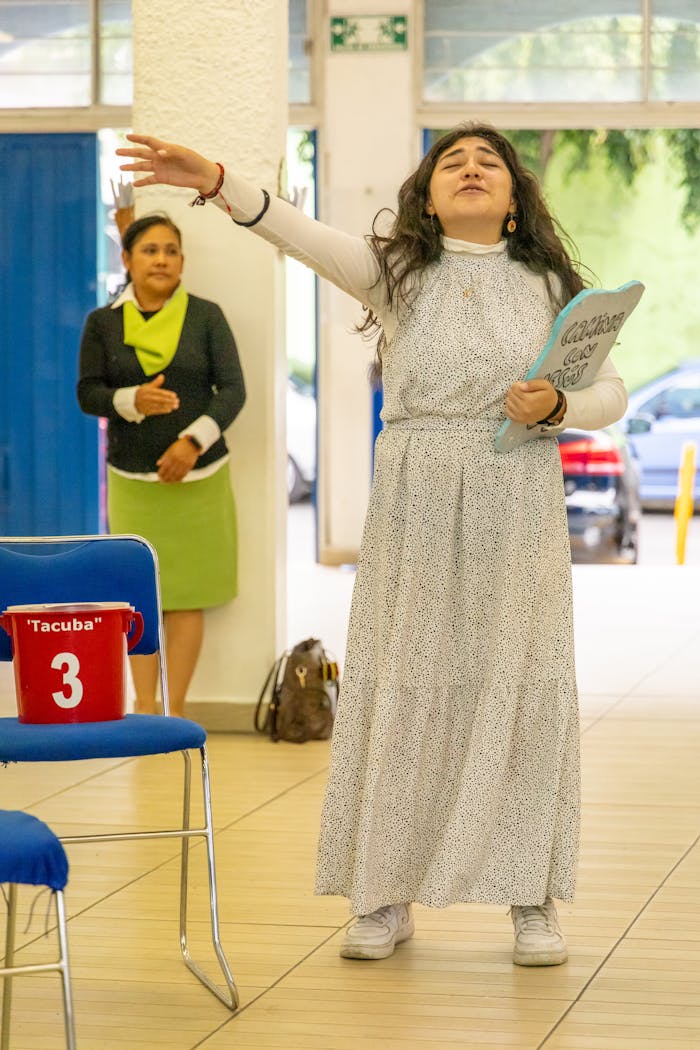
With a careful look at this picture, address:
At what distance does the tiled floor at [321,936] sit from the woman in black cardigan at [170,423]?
531 mm

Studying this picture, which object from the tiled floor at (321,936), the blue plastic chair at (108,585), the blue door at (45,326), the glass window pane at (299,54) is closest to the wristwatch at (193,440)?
the tiled floor at (321,936)

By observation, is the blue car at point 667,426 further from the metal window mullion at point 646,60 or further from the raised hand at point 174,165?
the raised hand at point 174,165

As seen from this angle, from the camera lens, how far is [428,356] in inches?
132

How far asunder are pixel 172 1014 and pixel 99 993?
191 millimetres

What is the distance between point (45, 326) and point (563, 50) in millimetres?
3603

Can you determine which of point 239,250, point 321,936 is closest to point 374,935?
point 321,936

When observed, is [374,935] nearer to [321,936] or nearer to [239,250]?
[321,936]

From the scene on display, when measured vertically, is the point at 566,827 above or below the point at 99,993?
above

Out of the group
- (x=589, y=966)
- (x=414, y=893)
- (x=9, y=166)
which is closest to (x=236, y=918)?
(x=414, y=893)

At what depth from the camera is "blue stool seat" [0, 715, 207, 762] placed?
Result: 9.80ft

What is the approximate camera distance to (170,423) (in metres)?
5.62

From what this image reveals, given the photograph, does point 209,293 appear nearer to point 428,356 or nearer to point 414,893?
point 428,356

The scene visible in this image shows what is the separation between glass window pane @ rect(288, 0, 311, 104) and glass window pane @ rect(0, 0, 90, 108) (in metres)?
1.30

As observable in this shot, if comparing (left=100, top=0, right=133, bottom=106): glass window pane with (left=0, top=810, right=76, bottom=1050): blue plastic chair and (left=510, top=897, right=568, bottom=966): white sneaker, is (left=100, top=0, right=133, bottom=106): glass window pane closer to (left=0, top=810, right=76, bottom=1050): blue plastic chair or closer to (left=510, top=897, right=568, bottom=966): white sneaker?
(left=510, top=897, right=568, bottom=966): white sneaker
